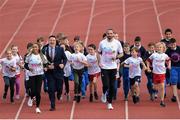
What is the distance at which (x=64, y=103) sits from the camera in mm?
15297

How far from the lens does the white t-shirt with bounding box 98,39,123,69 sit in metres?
14.5

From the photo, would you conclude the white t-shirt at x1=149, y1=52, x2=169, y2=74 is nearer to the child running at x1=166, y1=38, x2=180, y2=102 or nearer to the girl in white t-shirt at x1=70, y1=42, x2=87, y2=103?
the child running at x1=166, y1=38, x2=180, y2=102

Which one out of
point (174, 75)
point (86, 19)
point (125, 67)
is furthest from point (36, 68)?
point (86, 19)

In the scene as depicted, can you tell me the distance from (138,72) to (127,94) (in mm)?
776

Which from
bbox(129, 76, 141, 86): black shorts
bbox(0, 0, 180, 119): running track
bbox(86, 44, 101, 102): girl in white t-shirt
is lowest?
bbox(129, 76, 141, 86): black shorts

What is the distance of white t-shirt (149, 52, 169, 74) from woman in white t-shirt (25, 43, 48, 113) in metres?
2.53

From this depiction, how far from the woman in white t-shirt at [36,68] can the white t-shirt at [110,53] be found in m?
1.33

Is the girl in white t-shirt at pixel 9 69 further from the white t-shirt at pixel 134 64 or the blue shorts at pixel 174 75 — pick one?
the blue shorts at pixel 174 75

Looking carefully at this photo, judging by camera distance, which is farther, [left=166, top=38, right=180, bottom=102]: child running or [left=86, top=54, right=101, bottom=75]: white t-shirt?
[left=86, top=54, right=101, bottom=75]: white t-shirt

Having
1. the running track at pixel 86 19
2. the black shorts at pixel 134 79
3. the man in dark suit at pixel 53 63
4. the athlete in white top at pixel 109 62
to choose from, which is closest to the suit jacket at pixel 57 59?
the man in dark suit at pixel 53 63

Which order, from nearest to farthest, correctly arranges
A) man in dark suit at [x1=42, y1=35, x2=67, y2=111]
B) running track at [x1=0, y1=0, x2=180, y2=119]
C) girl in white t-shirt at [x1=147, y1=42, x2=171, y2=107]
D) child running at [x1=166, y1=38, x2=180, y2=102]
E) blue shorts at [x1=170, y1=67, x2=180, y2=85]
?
1. man in dark suit at [x1=42, y1=35, x2=67, y2=111]
2. girl in white t-shirt at [x1=147, y1=42, x2=171, y2=107]
3. child running at [x1=166, y1=38, x2=180, y2=102]
4. blue shorts at [x1=170, y1=67, x2=180, y2=85]
5. running track at [x1=0, y1=0, x2=180, y2=119]

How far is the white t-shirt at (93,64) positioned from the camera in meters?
15.4

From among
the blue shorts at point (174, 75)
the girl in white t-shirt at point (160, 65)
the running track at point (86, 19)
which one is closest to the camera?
the girl in white t-shirt at point (160, 65)

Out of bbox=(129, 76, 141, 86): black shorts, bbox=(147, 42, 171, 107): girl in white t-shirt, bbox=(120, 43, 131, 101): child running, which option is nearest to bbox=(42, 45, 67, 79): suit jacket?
bbox=(120, 43, 131, 101): child running
